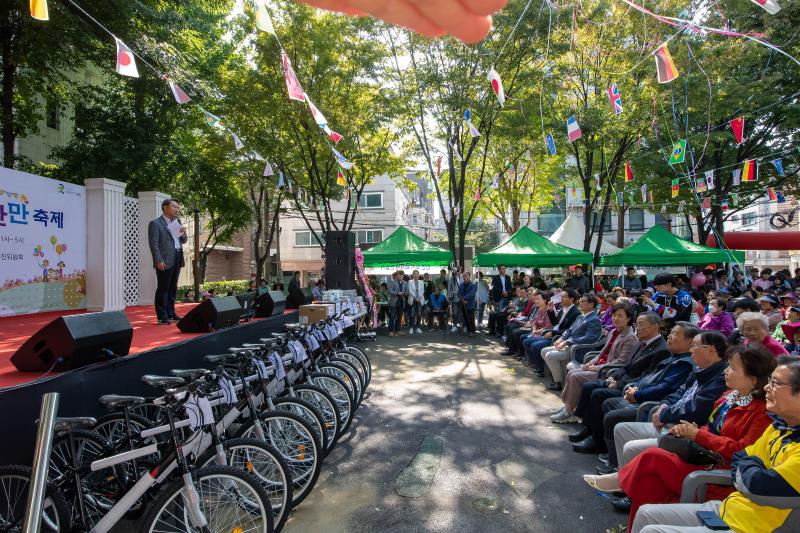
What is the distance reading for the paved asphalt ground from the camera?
3.27 m

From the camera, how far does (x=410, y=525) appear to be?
3207 millimetres

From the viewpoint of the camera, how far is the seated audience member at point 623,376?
170 inches

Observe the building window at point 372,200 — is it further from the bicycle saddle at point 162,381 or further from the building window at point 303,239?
the bicycle saddle at point 162,381

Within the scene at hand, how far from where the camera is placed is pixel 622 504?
131 inches

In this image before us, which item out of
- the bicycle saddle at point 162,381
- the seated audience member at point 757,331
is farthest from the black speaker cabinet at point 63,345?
the seated audience member at point 757,331

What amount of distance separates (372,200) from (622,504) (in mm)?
32601

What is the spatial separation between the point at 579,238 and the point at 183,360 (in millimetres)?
15450

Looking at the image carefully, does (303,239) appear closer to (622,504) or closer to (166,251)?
(166,251)

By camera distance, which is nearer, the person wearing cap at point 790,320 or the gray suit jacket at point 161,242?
the person wearing cap at point 790,320

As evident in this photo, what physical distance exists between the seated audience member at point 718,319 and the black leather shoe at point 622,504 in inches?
122

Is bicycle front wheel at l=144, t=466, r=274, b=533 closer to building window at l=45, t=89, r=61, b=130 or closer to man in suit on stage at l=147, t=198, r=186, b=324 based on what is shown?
man in suit on stage at l=147, t=198, r=186, b=324

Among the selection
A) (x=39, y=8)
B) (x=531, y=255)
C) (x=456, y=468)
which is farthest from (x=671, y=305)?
(x=39, y=8)

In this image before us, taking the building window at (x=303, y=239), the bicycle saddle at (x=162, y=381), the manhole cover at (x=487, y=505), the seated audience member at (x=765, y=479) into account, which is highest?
the building window at (x=303, y=239)

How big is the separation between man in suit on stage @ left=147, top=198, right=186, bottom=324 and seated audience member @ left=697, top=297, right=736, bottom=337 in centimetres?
605
